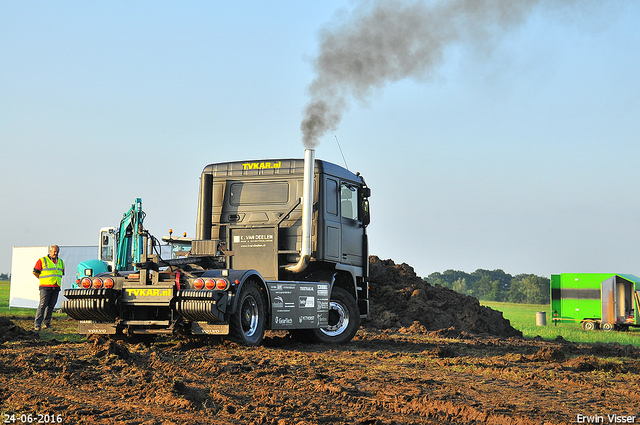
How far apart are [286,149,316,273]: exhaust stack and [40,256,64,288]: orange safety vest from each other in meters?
7.54

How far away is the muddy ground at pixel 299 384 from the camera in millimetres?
6172

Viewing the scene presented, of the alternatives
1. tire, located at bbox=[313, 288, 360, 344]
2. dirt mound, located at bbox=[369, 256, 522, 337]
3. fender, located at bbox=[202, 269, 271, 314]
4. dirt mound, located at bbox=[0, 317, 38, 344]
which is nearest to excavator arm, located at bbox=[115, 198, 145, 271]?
dirt mound, located at bbox=[0, 317, 38, 344]

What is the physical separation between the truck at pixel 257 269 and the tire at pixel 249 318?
18mm

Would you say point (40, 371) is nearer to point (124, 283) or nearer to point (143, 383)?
point (143, 383)

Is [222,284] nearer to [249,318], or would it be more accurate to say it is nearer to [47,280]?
[249,318]

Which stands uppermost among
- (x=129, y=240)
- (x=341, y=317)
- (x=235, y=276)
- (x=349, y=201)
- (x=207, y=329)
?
(x=349, y=201)

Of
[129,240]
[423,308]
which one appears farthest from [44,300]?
[423,308]

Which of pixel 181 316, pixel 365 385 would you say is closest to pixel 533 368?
pixel 365 385

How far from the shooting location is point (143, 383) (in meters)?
7.46

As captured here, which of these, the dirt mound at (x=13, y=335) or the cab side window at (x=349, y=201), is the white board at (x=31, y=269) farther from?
the cab side window at (x=349, y=201)

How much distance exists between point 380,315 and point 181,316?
11.6 m

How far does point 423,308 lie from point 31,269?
20291mm

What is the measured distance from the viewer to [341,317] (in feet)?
46.0

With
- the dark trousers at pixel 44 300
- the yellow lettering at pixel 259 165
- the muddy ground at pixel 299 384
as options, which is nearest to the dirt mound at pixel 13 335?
the muddy ground at pixel 299 384
